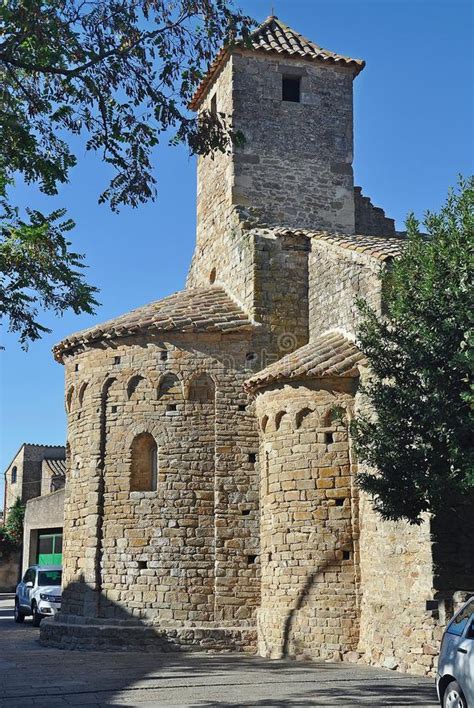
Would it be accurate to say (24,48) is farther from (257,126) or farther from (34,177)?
(257,126)

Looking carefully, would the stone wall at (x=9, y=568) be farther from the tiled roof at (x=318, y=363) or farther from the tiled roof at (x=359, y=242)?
the tiled roof at (x=318, y=363)

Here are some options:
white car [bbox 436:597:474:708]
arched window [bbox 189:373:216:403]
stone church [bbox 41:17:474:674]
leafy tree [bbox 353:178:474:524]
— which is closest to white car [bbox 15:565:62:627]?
stone church [bbox 41:17:474:674]

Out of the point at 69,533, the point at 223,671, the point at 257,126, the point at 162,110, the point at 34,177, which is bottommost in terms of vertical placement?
the point at 223,671

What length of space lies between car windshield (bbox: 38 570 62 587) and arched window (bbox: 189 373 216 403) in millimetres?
8178

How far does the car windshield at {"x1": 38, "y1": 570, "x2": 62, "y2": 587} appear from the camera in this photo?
842 inches

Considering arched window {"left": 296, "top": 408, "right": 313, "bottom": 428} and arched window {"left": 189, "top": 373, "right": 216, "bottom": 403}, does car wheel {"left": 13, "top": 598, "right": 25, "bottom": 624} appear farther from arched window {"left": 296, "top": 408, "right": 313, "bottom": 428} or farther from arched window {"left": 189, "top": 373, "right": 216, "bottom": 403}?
arched window {"left": 296, "top": 408, "right": 313, "bottom": 428}

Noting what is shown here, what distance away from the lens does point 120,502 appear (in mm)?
15617

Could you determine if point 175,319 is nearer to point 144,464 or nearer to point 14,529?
point 144,464

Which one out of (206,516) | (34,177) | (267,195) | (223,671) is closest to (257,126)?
(267,195)

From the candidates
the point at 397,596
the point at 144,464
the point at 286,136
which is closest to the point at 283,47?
the point at 286,136

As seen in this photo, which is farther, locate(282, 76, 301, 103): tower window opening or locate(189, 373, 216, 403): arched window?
locate(282, 76, 301, 103): tower window opening

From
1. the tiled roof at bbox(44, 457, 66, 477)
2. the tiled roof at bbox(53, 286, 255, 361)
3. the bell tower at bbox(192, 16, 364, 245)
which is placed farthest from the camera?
the tiled roof at bbox(44, 457, 66, 477)

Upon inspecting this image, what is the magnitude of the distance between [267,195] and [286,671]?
1017 centimetres

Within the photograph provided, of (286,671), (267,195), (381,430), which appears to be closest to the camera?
(381,430)
